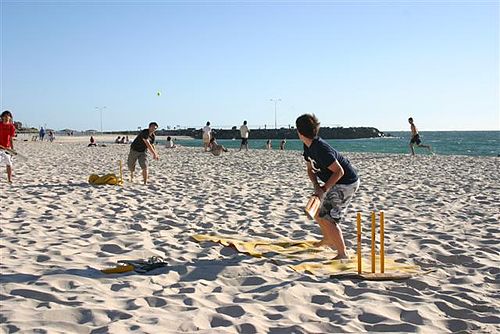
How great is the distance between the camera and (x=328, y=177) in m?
4.83

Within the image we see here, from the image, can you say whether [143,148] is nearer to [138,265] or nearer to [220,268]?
[138,265]

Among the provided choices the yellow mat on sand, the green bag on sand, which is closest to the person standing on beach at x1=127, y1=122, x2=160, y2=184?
the green bag on sand

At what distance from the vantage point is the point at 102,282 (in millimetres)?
4027

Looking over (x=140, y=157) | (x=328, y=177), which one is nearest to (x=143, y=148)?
(x=140, y=157)

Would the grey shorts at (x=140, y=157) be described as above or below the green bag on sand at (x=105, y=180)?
above

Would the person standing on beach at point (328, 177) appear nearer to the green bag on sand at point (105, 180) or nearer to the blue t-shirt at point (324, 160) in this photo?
the blue t-shirt at point (324, 160)

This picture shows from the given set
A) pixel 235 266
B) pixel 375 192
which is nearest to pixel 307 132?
pixel 235 266

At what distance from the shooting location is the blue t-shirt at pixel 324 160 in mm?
4645

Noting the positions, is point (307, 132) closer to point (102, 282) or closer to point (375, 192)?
point (102, 282)

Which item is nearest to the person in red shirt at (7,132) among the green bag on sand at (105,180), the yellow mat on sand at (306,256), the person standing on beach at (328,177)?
the green bag on sand at (105,180)

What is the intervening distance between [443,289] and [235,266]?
1.72 metres

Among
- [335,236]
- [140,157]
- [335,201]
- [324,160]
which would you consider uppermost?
[324,160]

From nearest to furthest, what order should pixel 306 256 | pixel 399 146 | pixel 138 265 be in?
pixel 138 265 → pixel 306 256 → pixel 399 146

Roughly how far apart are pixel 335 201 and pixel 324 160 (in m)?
0.44
